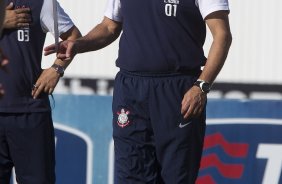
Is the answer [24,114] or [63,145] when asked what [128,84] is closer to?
[24,114]

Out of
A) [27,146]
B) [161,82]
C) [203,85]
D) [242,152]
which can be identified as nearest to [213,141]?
[242,152]

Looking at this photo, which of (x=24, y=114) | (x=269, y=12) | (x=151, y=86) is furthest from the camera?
(x=269, y=12)

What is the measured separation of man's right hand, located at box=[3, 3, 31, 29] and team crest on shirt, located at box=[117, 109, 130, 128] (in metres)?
0.92

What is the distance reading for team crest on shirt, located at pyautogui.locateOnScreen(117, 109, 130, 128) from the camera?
434 cm

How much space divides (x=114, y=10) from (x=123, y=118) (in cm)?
58

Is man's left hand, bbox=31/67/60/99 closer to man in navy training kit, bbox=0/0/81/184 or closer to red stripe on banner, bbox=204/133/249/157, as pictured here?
man in navy training kit, bbox=0/0/81/184

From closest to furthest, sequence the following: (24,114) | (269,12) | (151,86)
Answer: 1. (151,86)
2. (24,114)
3. (269,12)

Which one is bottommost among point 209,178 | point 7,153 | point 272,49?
point 209,178

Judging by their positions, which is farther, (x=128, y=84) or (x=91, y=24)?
(x=91, y=24)

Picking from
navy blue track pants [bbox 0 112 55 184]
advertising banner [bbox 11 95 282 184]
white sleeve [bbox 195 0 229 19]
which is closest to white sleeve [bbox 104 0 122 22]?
white sleeve [bbox 195 0 229 19]

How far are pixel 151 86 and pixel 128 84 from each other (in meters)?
0.13

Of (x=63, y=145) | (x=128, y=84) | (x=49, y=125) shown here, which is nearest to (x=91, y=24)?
(x=63, y=145)

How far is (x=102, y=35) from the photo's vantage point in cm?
457

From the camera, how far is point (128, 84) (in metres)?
4.36
